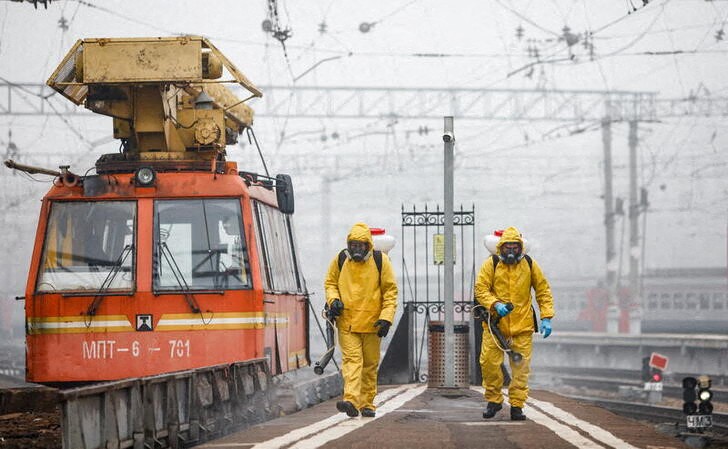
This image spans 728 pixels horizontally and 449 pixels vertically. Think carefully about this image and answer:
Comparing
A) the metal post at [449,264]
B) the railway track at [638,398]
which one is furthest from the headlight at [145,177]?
the railway track at [638,398]

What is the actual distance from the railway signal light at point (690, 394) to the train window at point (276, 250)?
18.2 ft

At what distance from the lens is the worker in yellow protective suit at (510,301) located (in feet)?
39.1

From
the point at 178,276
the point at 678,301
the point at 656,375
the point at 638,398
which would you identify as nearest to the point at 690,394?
the point at 178,276

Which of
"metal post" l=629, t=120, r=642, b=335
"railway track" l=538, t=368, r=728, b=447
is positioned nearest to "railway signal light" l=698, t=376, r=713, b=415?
"railway track" l=538, t=368, r=728, b=447

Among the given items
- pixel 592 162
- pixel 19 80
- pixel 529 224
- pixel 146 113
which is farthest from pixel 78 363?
pixel 529 224

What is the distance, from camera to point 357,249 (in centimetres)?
1164

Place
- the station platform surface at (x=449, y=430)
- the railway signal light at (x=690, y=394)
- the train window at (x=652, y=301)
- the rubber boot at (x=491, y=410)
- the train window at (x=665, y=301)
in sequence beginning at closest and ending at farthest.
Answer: the station platform surface at (x=449, y=430) → the rubber boot at (x=491, y=410) → the railway signal light at (x=690, y=394) → the train window at (x=665, y=301) → the train window at (x=652, y=301)

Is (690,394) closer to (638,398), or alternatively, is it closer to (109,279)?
(109,279)

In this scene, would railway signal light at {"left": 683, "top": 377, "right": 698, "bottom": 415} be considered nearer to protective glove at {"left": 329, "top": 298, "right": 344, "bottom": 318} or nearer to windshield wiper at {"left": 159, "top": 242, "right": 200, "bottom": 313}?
protective glove at {"left": 329, "top": 298, "right": 344, "bottom": 318}

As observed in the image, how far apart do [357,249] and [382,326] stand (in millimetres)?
717

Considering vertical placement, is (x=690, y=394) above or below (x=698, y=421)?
above

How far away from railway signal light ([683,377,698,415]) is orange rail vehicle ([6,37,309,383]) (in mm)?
6104

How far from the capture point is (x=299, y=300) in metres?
15.9

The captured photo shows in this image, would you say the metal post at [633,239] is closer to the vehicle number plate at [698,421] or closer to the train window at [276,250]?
the vehicle number plate at [698,421]
